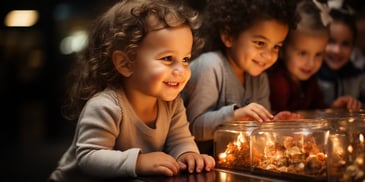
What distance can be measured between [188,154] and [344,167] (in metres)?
0.28

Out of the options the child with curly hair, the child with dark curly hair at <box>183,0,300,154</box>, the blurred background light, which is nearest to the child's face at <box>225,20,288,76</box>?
the child with dark curly hair at <box>183,0,300,154</box>

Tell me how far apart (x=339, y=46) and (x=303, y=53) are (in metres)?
0.28

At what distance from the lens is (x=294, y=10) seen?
1.14 meters

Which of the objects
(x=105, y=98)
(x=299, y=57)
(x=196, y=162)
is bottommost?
(x=196, y=162)

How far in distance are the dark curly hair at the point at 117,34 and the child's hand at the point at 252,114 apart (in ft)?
0.52

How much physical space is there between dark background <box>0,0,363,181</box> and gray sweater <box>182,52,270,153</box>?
34 cm

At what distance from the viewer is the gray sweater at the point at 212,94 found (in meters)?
1.04

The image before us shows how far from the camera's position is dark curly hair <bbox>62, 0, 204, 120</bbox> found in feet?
2.92

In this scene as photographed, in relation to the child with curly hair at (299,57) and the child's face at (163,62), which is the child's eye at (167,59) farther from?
the child with curly hair at (299,57)

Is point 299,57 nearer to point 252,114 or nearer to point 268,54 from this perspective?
point 268,54

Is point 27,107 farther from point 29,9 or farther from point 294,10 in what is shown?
point 294,10

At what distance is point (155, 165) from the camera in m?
0.85

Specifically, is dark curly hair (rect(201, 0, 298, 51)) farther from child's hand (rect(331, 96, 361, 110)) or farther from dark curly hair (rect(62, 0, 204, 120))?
child's hand (rect(331, 96, 361, 110))

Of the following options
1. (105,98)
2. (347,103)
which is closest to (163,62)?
(105,98)
